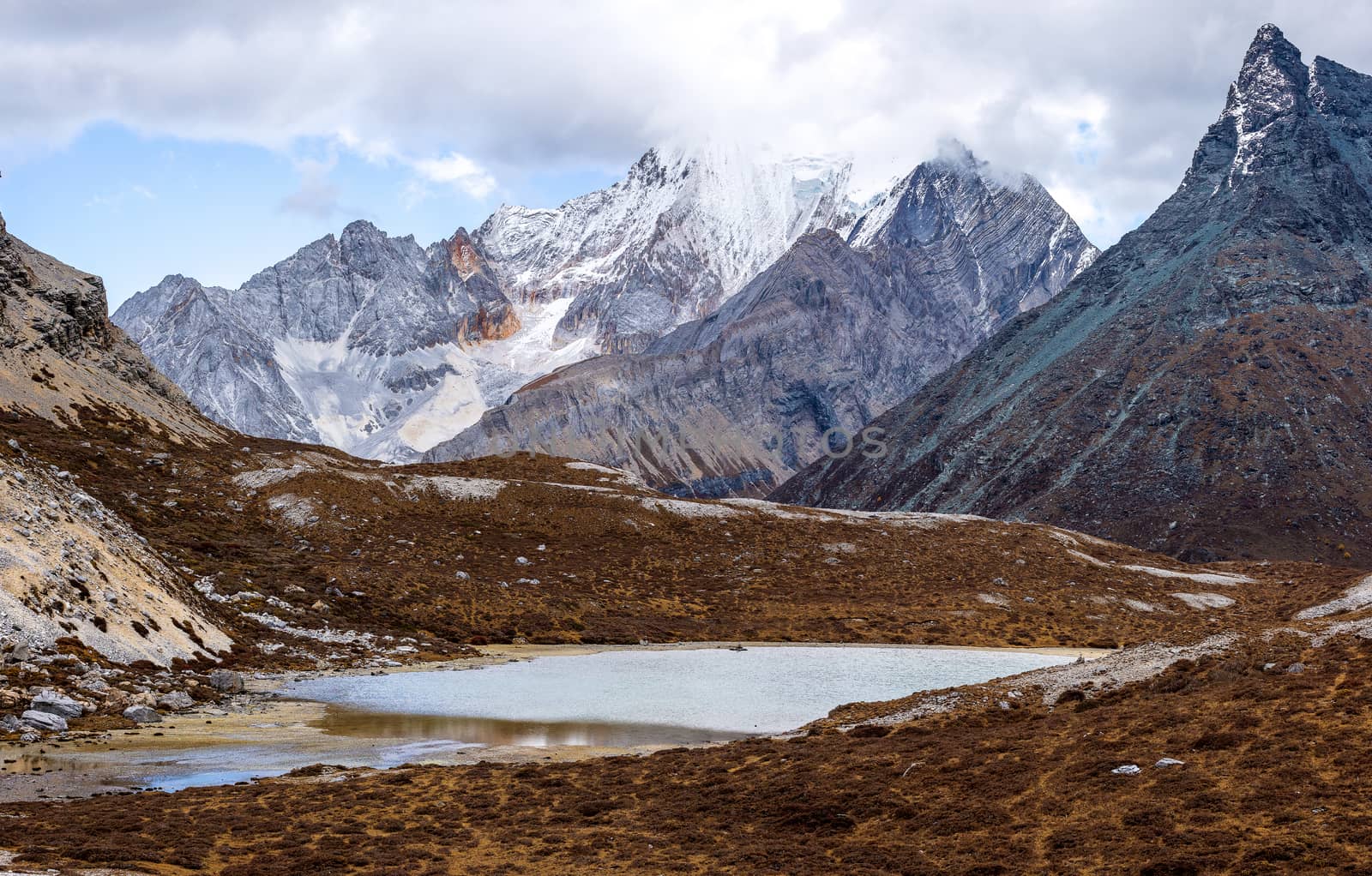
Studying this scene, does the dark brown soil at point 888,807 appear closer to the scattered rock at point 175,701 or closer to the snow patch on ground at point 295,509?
the scattered rock at point 175,701

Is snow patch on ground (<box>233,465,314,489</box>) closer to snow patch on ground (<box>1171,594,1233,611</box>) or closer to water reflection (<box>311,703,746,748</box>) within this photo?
water reflection (<box>311,703,746,748</box>)

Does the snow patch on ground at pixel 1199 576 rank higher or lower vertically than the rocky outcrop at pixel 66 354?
lower

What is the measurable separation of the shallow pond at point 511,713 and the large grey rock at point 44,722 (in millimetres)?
1821

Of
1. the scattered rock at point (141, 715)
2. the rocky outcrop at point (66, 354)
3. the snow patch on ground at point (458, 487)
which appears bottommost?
the scattered rock at point (141, 715)

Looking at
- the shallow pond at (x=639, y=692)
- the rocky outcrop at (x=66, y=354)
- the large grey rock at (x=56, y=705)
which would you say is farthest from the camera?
the rocky outcrop at (x=66, y=354)

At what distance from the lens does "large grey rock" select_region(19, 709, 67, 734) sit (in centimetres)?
4006

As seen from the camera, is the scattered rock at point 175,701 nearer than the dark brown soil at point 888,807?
No

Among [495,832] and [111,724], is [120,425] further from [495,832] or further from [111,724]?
[495,832]

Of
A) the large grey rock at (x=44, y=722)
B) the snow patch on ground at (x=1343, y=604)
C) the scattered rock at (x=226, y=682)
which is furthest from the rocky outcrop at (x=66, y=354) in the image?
the snow patch on ground at (x=1343, y=604)

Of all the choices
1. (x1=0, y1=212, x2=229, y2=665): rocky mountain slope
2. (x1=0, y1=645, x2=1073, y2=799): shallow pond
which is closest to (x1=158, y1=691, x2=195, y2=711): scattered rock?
(x1=0, y1=645, x2=1073, y2=799): shallow pond

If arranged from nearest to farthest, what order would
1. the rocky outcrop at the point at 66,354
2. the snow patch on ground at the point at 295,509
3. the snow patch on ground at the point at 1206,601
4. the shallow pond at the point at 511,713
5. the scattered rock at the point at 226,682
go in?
1. the shallow pond at the point at 511,713
2. the scattered rock at the point at 226,682
3. the snow patch on ground at the point at 295,509
4. the rocky outcrop at the point at 66,354
5. the snow patch on ground at the point at 1206,601

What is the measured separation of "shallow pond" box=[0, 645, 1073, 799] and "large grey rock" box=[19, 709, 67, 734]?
5.97 ft

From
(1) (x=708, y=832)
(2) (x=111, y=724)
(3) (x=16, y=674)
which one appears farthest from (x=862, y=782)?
(3) (x=16, y=674)

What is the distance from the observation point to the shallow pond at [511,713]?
3744 centimetres
